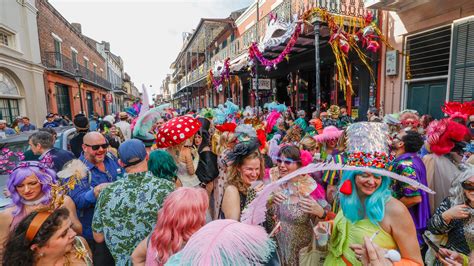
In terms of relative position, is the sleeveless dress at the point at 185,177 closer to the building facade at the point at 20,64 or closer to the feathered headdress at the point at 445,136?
the feathered headdress at the point at 445,136

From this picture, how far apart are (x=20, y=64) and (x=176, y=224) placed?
17.6 m

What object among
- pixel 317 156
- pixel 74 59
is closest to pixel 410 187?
pixel 317 156

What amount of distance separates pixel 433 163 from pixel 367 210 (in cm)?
184


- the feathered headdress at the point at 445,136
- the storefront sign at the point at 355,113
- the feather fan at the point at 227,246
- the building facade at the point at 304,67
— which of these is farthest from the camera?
the storefront sign at the point at 355,113

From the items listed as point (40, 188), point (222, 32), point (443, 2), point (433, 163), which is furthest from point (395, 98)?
point (222, 32)

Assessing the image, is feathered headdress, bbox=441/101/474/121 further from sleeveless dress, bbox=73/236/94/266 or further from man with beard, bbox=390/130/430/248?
sleeveless dress, bbox=73/236/94/266

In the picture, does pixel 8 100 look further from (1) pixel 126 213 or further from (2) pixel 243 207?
(2) pixel 243 207

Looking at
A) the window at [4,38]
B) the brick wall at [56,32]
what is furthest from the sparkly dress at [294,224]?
the brick wall at [56,32]

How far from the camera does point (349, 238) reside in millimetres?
1609

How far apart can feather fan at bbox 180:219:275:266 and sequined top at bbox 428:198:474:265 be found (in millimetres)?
1716

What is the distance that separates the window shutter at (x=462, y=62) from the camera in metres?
5.58

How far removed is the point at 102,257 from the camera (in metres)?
2.08

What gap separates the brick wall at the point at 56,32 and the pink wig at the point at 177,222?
65.8 feet

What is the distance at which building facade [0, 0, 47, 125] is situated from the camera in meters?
12.6
